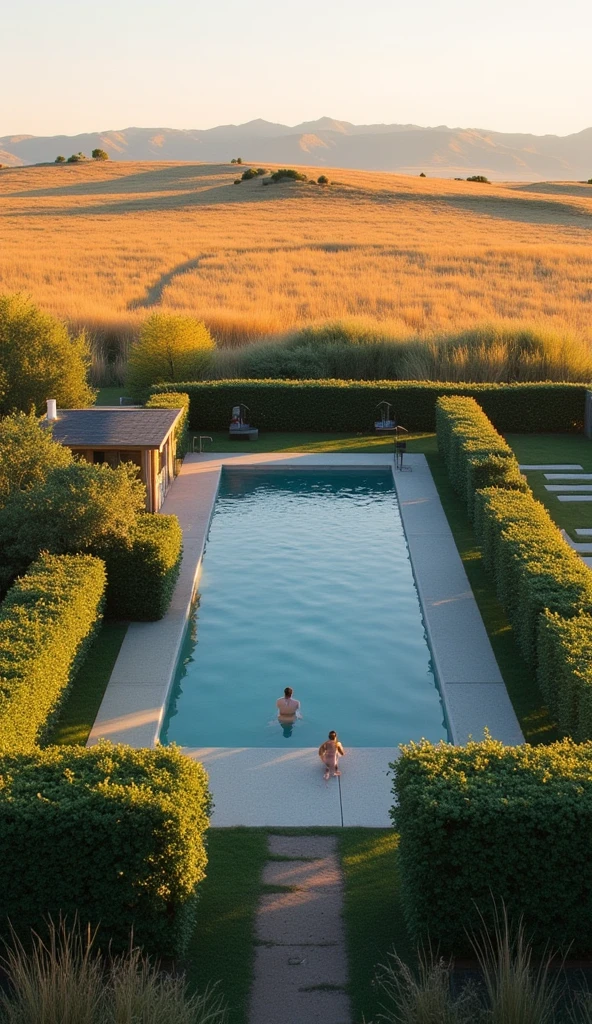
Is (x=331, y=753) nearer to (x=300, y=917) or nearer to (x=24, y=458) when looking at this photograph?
(x=300, y=917)

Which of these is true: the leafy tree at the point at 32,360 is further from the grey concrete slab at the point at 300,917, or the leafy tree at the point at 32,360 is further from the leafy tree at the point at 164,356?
the grey concrete slab at the point at 300,917

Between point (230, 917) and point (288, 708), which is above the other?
point (230, 917)

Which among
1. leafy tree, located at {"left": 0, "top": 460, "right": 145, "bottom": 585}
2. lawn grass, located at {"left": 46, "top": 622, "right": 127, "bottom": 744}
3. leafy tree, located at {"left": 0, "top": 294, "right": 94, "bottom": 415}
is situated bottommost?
lawn grass, located at {"left": 46, "top": 622, "right": 127, "bottom": 744}

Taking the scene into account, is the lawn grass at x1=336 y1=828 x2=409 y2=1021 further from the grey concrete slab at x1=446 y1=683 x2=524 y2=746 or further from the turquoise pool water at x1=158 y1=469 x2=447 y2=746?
the turquoise pool water at x1=158 y1=469 x2=447 y2=746

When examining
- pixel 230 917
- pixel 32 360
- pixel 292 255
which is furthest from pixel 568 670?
pixel 292 255

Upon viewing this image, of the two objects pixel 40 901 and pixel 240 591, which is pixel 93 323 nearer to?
pixel 240 591

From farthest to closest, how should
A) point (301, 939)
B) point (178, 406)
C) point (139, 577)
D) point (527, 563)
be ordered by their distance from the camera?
point (178, 406)
point (139, 577)
point (527, 563)
point (301, 939)

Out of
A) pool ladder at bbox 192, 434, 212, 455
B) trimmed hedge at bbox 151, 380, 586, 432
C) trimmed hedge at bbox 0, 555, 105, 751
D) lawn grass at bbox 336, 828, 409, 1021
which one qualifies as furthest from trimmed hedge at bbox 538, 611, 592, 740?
trimmed hedge at bbox 151, 380, 586, 432

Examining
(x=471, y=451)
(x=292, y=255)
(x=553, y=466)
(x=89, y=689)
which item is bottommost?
(x=89, y=689)
